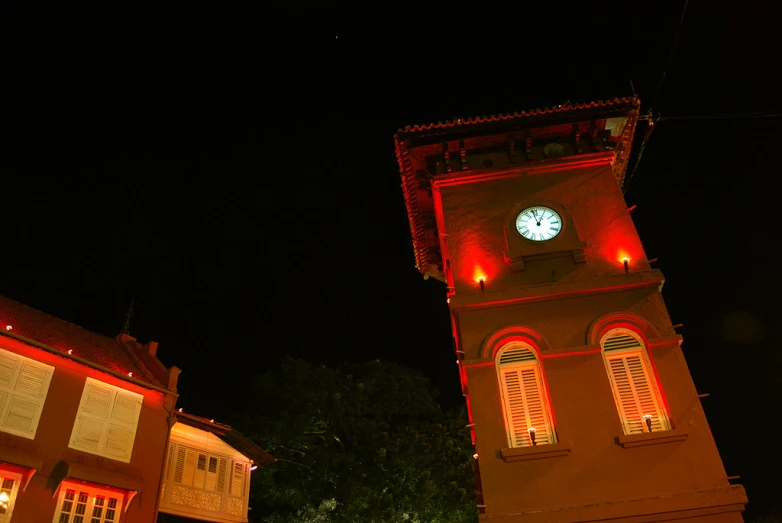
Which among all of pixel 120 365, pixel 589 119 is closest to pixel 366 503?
pixel 120 365

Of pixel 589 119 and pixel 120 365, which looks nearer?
pixel 589 119

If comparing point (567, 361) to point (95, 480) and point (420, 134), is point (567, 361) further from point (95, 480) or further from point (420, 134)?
point (95, 480)

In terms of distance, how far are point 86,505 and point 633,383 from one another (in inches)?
562

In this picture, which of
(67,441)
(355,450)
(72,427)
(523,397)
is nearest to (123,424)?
(72,427)

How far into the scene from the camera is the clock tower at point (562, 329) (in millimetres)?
10469

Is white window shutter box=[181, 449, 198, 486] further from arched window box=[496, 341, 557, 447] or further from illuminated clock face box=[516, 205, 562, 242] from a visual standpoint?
illuminated clock face box=[516, 205, 562, 242]

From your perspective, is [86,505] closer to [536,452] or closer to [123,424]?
[123,424]

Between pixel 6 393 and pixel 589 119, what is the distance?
16.2m

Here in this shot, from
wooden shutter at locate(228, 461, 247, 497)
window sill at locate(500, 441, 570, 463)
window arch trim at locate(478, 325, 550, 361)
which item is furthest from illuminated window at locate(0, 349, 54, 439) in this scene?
window sill at locate(500, 441, 570, 463)

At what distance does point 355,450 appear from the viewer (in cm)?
2541

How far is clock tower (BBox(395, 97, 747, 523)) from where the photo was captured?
10.5m

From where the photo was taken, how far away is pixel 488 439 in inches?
440

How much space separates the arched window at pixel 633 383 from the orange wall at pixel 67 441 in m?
13.6

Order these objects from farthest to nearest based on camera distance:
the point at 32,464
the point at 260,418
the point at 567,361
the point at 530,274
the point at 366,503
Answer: the point at 260,418 < the point at 366,503 < the point at 32,464 < the point at 530,274 < the point at 567,361
